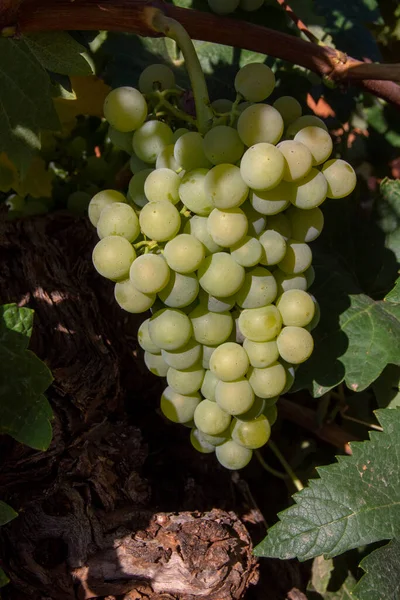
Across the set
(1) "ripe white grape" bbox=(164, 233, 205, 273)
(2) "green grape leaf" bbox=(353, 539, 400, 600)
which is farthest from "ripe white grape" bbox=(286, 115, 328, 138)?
(2) "green grape leaf" bbox=(353, 539, 400, 600)

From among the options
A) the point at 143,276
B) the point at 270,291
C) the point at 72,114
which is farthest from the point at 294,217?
the point at 72,114

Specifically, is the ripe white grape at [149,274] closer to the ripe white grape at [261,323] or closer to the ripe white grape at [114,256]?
the ripe white grape at [114,256]

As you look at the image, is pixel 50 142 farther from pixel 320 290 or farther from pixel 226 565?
pixel 226 565

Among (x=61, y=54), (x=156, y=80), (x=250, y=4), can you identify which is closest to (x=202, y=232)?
(x=156, y=80)

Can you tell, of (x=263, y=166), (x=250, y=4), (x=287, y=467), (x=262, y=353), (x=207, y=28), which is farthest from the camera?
(x=287, y=467)

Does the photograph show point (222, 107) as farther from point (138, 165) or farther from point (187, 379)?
point (187, 379)

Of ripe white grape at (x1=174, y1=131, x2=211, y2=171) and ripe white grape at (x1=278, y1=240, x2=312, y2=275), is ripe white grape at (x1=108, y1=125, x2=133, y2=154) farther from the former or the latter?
ripe white grape at (x1=278, y1=240, x2=312, y2=275)

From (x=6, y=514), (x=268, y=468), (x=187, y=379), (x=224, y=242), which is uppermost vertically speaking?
(x=224, y=242)

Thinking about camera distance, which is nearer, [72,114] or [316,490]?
[316,490]
